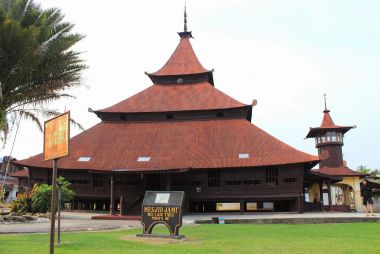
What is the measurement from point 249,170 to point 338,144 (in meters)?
17.3

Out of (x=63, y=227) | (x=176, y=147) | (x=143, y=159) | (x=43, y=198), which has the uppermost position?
(x=176, y=147)

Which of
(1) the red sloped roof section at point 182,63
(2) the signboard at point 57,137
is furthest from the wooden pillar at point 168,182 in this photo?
(2) the signboard at point 57,137

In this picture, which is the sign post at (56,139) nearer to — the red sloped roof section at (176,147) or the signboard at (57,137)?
the signboard at (57,137)

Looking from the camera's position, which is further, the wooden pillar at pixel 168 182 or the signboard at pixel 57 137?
the wooden pillar at pixel 168 182

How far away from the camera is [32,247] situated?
9328 mm

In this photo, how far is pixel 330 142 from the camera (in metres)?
40.9

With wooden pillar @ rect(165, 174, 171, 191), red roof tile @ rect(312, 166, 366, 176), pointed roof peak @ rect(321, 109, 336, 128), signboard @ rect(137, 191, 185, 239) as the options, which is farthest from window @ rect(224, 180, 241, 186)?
pointed roof peak @ rect(321, 109, 336, 128)

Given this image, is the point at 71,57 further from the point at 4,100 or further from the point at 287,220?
the point at 287,220

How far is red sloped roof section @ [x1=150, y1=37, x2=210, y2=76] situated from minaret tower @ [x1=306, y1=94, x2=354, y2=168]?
45.3 feet

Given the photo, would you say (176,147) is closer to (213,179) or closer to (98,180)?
(213,179)

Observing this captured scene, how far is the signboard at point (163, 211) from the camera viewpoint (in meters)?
12.1

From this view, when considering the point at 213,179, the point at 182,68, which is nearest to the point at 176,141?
the point at 213,179

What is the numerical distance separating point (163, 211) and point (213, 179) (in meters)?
16.0

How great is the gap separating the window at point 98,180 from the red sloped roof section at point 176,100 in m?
6.99
